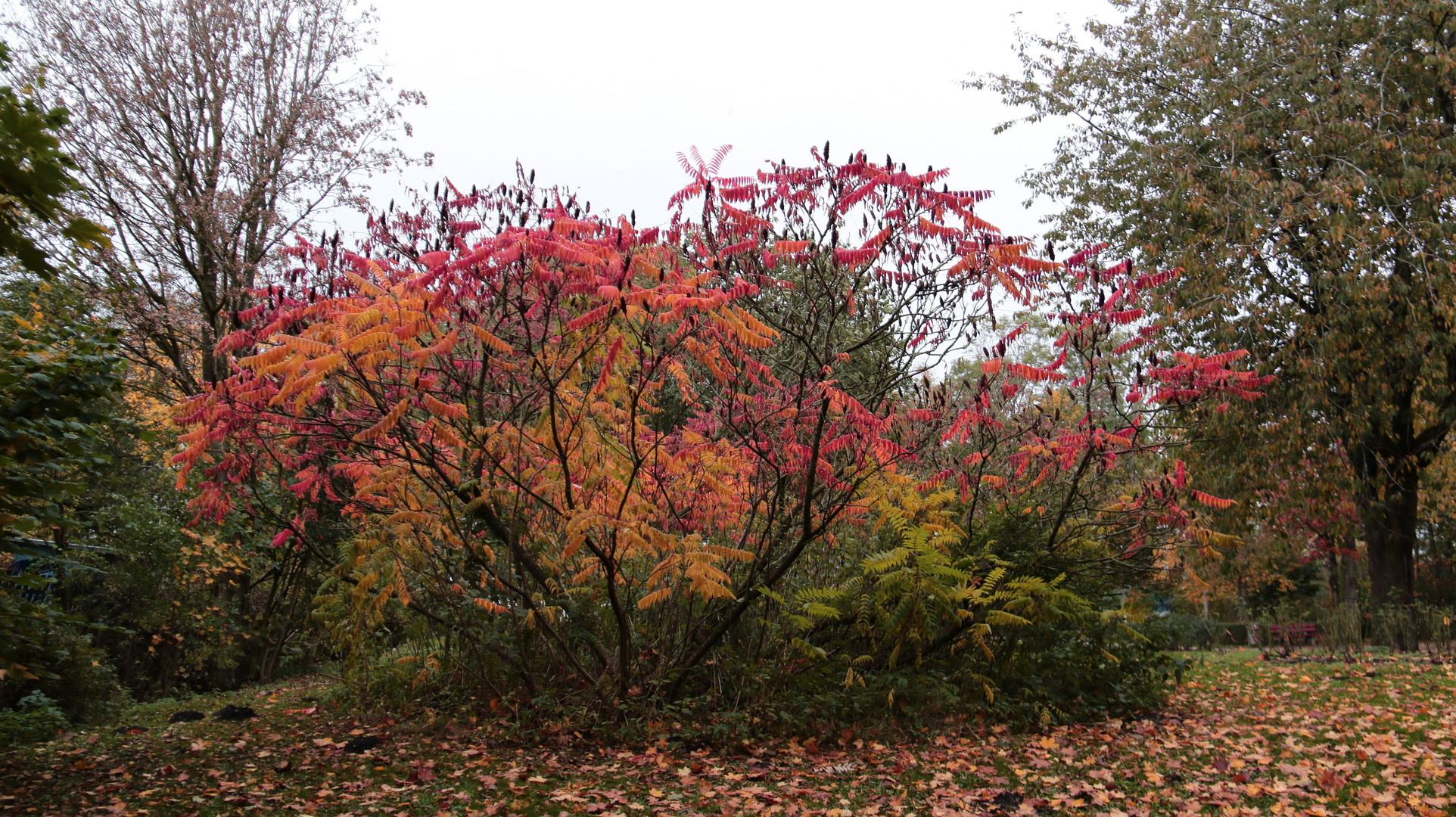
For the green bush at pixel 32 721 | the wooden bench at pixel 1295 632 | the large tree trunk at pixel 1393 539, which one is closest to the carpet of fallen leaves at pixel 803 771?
the green bush at pixel 32 721

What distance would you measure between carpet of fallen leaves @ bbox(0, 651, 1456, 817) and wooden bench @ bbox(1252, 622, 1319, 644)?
16.8 ft

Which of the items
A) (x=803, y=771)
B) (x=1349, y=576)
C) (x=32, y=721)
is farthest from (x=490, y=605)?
(x=1349, y=576)

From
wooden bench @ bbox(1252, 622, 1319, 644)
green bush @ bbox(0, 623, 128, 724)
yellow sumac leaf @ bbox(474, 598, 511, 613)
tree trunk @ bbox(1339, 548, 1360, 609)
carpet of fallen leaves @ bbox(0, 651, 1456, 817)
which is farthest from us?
tree trunk @ bbox(1339, 548, 1360, 609)

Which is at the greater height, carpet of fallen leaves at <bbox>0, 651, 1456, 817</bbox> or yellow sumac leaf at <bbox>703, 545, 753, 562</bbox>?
yellow sumac leaf at <bbox>703, 545, 753, 562</bbox>

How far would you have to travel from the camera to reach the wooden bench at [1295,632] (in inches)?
471

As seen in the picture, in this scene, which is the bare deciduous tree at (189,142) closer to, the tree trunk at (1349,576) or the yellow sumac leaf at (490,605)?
the yellow sumac leaf at (490,605)

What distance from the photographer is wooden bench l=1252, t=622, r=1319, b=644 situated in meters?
12.0

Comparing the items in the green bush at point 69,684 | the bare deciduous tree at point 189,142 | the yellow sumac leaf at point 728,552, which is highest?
the bare deciduous tree at point 189,142

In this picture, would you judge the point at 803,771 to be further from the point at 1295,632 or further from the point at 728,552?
the point at 1295,632

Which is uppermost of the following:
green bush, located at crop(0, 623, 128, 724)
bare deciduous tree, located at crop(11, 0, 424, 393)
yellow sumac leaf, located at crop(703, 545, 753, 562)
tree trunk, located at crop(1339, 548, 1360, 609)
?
bare deciduous tree, located at crop(11, 0, 424, 393)

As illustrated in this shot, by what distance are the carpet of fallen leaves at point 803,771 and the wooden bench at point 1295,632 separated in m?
5.13

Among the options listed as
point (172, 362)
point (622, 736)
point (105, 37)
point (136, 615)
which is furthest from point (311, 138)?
point (622, 736)

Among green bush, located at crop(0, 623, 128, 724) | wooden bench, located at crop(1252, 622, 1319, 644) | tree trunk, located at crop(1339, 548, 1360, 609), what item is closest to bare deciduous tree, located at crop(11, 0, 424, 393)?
green bush, located at crop(0, 623, 128, 724)

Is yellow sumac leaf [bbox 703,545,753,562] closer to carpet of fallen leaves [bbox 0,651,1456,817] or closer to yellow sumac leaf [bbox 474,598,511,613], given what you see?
carpet of fallen leaves [bbox 0,651,1456,817]
